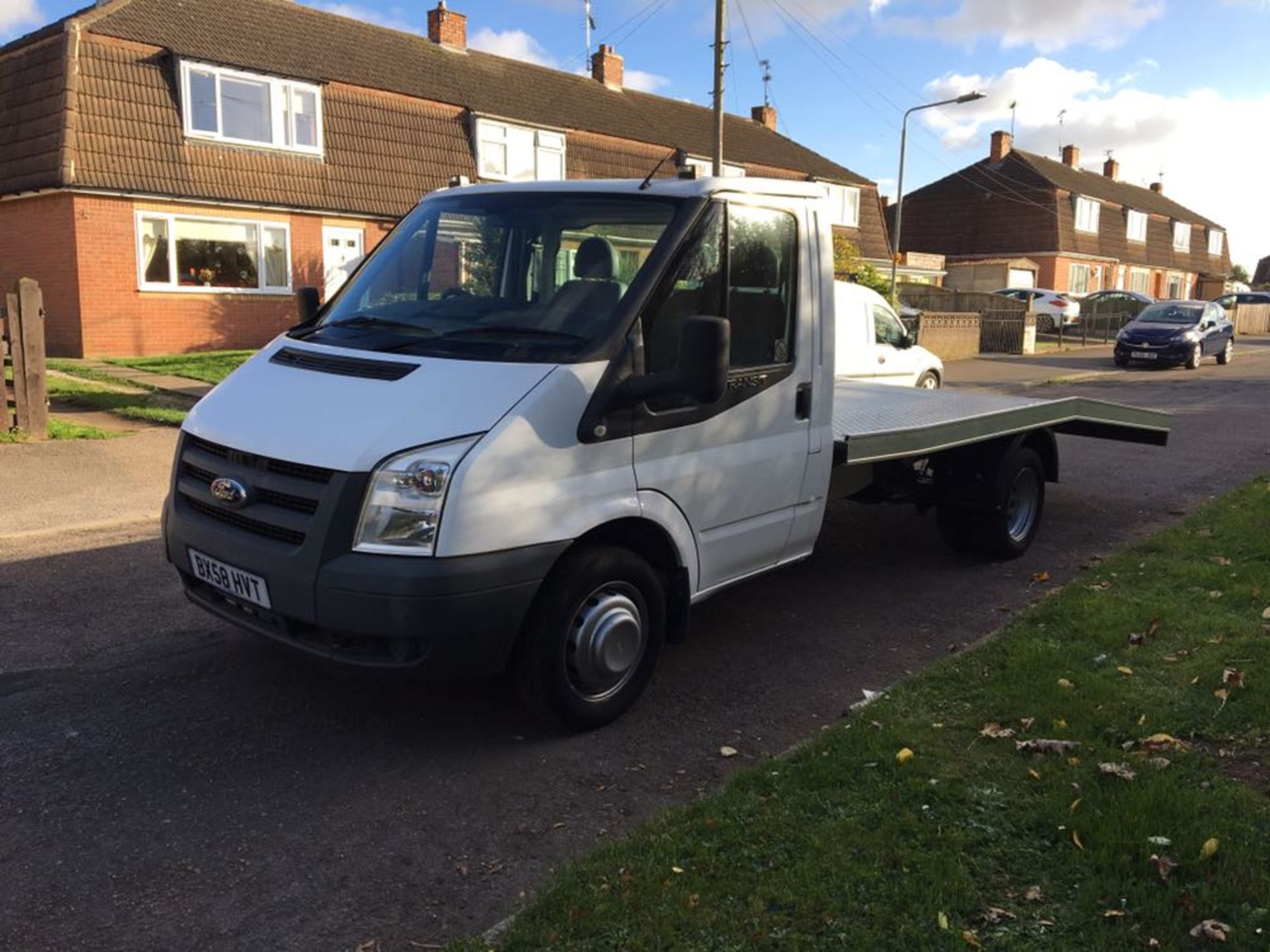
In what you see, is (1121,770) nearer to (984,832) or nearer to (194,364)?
(984,832)

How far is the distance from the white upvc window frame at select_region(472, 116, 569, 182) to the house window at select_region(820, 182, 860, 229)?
12907 millimetres

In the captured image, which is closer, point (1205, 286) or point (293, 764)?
point (293, 764)

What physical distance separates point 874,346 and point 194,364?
1166cm

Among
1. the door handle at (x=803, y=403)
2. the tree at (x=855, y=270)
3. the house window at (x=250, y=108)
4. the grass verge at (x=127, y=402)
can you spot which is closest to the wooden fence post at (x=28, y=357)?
the grass verge at (x=127, y=402)

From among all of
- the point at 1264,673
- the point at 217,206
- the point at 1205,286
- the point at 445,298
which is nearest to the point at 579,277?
the point at 445,298

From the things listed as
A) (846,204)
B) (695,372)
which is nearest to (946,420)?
(695,372)

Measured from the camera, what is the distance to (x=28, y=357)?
9727 mm

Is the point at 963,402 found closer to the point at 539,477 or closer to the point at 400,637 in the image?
the point at 539,477

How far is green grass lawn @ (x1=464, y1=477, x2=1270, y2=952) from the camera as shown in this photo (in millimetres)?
2816

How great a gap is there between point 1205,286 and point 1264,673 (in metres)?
70.4

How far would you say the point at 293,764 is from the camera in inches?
151

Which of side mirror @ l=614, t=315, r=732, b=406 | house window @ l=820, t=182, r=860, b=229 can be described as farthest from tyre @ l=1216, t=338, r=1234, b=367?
side mirror @ l=614, t=315, r=732, b=406

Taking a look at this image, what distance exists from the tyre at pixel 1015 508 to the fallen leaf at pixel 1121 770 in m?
3.08

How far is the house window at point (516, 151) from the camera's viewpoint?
2567 centimetres
